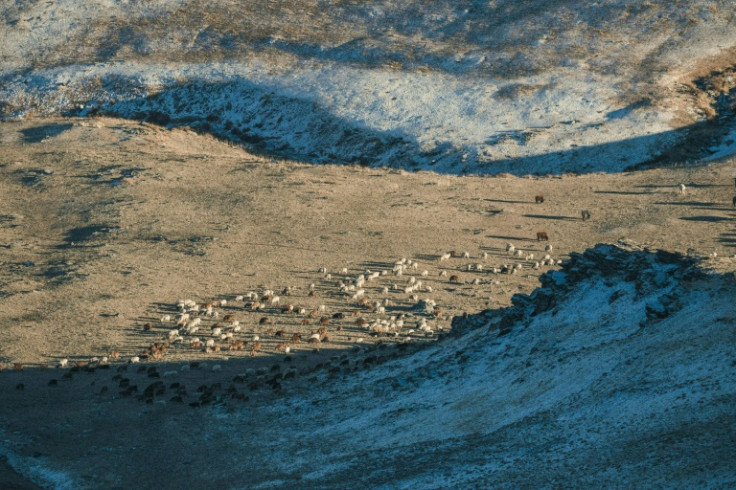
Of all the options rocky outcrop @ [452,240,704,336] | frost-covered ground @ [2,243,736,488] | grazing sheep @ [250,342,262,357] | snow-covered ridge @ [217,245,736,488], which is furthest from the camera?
grazing sheep @ [250,342,262,357]

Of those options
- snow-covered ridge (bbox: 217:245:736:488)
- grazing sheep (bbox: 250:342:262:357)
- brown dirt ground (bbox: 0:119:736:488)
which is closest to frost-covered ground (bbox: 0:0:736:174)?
brown dirt ground (bbox: 0:119:736:488)

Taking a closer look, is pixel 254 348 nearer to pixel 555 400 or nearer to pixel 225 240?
pixel 225 240

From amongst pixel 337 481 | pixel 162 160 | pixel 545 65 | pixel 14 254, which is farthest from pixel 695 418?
pixel 545 65

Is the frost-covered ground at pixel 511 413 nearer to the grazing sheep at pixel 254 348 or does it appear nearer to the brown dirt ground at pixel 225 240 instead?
the brown dirt ground at pixel 225 240

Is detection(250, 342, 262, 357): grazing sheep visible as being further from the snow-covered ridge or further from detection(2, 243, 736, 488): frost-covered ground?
the snow-covered ridge

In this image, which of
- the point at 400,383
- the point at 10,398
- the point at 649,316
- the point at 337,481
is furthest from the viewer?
the point at 10,398

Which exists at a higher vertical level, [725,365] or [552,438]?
[725,365]

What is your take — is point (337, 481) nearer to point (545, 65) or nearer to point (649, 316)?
point (649, 316)
